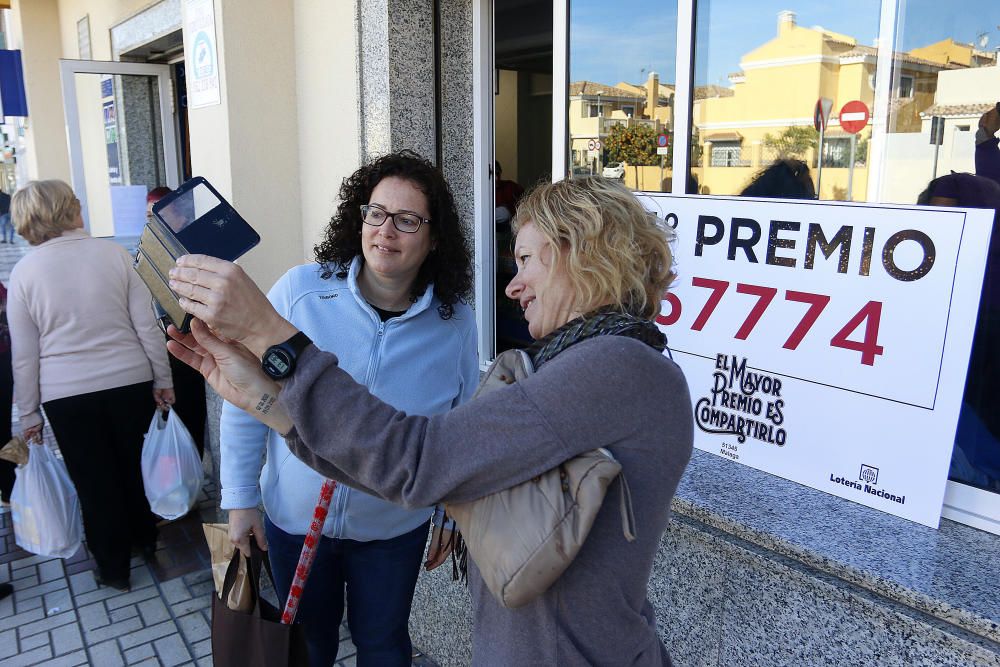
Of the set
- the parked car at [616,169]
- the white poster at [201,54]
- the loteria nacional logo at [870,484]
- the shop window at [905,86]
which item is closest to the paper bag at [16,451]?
the white poster at [201,54]

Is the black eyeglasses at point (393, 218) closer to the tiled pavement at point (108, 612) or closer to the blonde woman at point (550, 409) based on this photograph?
the blonde woman at point (550, 409)

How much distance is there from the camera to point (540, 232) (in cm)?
128

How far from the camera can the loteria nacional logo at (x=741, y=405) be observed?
2205 millimetres

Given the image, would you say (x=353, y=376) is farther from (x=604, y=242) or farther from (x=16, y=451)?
(x=16, y=451)

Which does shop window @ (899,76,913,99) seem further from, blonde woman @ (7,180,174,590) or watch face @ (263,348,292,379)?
blonde woman @ (7,180,174,590)

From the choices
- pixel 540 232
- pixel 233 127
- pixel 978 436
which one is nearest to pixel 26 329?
pixel 233 127

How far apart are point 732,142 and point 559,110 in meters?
0.84

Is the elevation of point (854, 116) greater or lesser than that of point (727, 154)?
greater

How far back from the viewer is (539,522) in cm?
106

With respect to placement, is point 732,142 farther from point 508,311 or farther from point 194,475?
point 194,475

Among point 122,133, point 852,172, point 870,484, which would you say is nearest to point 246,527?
point 870,484

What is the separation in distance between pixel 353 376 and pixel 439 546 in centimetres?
54

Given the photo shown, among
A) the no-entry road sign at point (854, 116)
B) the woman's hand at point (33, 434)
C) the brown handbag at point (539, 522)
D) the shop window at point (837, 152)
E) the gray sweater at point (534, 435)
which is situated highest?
the no-entry road sign at point (854, 116)

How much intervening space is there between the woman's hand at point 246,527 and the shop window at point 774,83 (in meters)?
1.86
